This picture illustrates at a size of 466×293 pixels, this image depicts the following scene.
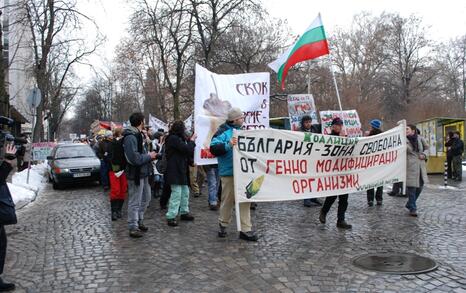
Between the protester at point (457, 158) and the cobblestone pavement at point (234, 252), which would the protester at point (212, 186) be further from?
the protester at point (457, 158)

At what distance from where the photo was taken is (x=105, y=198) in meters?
11.8

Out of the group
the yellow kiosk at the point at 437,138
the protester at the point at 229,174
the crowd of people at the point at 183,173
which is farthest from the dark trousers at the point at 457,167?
the protester at the point at 229,174

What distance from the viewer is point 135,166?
22.2 ft

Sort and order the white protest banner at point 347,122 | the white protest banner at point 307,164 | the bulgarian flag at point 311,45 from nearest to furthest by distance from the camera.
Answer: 1. the white protest banner at point 307,164
2. the bulgarian flag at point 311,45
3. the white protest banner at point 347,122

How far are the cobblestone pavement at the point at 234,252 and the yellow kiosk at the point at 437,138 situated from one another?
9161 millimetres

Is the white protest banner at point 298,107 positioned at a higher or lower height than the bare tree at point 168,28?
lower

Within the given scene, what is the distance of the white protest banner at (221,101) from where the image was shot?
756 centimetres

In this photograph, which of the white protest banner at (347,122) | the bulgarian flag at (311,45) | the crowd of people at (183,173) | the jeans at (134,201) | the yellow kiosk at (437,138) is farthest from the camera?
the yellow kiosk at (437,138)

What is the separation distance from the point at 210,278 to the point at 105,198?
747 centimetres

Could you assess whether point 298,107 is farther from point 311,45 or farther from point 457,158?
point 457,158

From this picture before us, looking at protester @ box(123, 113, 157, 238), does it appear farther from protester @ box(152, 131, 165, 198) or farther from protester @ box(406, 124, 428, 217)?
protester @ box(406, 124, 428, 217)

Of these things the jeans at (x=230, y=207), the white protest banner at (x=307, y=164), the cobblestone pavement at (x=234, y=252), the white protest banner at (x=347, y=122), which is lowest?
the cobblestone pavement at (x=234, y=252)

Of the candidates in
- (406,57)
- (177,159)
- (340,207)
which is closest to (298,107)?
(340,207)

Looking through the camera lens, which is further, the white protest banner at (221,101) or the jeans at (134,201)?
the white protest banner at (221,101)
